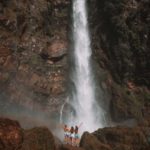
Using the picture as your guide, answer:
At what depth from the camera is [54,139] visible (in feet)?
72.4

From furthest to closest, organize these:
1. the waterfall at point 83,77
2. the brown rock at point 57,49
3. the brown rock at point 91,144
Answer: the waterfall at point 83,77
the brown rock at point 57,49
the brown rock at point 91,144

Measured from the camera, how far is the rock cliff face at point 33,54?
1608 inches

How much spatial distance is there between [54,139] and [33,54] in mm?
22609

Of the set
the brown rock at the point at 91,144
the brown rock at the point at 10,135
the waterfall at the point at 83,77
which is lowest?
the brown rock at the point at 91,144

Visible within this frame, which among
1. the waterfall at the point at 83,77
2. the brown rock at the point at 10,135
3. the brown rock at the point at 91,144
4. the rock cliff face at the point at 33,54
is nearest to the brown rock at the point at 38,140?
the brown rock at the point at 10,135

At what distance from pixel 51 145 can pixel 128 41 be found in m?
28.4

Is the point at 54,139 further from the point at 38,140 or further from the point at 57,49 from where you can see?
the point at 57,49

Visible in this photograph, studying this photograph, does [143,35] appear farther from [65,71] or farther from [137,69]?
[65,71]

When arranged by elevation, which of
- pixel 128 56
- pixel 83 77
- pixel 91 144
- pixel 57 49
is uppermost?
pixel 57 49

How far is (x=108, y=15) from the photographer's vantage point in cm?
4591

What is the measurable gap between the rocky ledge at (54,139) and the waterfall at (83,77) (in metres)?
12.9

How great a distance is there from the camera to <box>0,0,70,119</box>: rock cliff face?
40844 mm

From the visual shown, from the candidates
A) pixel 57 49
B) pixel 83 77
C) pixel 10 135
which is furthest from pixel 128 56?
pixel 10 135

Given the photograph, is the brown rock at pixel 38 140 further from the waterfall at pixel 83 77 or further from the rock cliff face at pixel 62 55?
the waterfall at pixel 83 77
